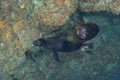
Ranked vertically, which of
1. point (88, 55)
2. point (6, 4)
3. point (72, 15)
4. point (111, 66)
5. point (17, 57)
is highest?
point (6, 4)

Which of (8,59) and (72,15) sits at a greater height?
(72,15)

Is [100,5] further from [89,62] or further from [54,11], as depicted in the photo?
[89,62]

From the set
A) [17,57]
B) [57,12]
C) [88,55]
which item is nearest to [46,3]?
[57,12]

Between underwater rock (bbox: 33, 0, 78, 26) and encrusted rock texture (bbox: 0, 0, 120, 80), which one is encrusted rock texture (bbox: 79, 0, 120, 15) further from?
underwater rock (bbox: 33, 0, 78, 26)

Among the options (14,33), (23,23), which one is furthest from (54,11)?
(14,33)

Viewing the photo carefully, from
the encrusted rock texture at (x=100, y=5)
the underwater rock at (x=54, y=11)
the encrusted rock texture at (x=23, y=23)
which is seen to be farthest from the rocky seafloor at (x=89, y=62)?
the underwater rock at (x=54, y=11)

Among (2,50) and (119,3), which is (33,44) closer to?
(2,50)

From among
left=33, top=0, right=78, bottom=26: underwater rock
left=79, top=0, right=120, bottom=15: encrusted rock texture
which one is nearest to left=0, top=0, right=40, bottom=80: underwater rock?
left=33, top=0, right=78, bottom=26: underwater rock
